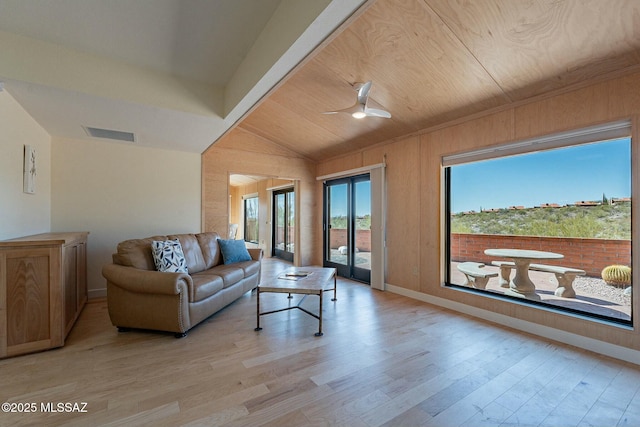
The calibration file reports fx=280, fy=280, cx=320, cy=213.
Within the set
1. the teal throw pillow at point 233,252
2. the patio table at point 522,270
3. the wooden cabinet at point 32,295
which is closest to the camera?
the wooden cabinet at point 32,295

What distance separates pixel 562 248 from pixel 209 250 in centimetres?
424

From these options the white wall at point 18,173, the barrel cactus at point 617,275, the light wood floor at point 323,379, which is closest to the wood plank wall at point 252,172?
the white wall at point 18,173

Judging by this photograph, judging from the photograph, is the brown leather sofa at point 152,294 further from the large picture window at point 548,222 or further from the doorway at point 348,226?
the large picture window at point 548,222

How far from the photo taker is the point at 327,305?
3.64 m

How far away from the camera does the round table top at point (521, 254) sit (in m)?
2.91

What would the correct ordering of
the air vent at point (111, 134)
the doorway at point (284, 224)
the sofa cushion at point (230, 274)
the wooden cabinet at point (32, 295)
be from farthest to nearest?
the doorway at point (284, 224) → the air vent at point (111, 134) → the sofa cushion at point (230, 274) → the wooden cabinet at point (32, 295)

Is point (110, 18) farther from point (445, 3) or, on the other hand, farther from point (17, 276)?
point (445, 3)

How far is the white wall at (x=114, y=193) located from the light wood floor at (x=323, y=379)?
156 cm

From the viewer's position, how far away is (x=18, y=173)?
272 centimetres

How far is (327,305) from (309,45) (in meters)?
2.92

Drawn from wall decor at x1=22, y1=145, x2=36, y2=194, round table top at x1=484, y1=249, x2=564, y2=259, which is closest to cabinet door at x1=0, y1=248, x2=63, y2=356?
→ wall decor at x1=22, y1=145, x2=36, y2=194

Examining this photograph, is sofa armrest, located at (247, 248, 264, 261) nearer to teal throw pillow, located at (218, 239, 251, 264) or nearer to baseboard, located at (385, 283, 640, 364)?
teal throw pillow, located at (218, 239, 251, 264)

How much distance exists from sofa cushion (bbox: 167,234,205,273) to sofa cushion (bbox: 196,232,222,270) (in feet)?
0.23

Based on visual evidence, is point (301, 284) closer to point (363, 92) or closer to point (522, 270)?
point (363, 92)
